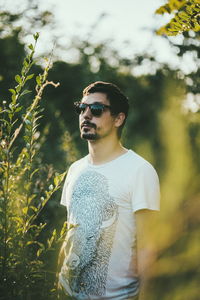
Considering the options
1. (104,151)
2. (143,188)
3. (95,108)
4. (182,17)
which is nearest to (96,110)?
(95,108)

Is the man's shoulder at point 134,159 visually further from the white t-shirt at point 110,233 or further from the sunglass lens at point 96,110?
the sunglass lens at point 96,110

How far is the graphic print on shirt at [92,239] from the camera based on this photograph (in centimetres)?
227

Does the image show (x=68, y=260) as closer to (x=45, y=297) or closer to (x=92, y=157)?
(x=92, y=157)

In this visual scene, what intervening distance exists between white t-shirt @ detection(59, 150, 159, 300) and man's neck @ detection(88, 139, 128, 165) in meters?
0.17

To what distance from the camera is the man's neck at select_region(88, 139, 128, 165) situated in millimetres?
2658

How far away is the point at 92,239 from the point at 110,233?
12 cm

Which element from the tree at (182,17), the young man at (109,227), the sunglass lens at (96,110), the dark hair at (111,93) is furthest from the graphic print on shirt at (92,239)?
the tree at (182,17)

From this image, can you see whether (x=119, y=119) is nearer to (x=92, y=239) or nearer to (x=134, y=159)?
(x=134, y=159)

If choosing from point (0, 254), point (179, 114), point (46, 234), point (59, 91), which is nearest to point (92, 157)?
point (46, 234)

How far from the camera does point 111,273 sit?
2275 mm

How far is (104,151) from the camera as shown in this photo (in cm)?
267

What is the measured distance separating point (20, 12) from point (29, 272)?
17.8ft

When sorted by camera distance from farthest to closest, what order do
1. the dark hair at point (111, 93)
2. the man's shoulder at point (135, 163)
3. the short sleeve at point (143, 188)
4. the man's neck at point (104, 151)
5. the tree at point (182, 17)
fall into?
the dark hair at point (111, 93) → the man's neck at point (104, 151) → the man's shoulder at point (135, 163) → the short sleeve at point (143, 188) → the tree at point (182, 17)

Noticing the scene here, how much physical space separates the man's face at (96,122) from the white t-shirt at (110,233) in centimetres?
33
